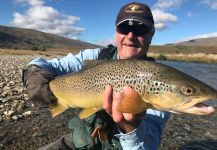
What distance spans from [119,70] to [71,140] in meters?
1.81

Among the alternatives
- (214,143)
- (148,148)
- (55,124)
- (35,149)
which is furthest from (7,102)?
(148,148)

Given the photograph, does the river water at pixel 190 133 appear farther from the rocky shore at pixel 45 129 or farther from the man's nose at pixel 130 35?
the man's nose at pixel 130 35

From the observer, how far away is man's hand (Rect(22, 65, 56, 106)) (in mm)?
3281

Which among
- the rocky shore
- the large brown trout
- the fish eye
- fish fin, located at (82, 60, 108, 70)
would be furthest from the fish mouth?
the rocky shore

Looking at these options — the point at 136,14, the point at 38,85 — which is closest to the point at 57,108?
the point at 38,85

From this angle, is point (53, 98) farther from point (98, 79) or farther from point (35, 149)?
point (35, 149)

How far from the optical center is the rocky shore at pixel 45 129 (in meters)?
5.78

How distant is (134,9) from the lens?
381 cm

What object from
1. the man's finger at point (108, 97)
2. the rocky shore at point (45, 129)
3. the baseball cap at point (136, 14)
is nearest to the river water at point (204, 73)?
the rocky shore at point (45, 129)

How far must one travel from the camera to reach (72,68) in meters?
4.04

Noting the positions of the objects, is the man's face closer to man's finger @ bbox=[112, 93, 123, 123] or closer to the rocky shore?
man's finger @ bbox=[112, 93, 123, 123]

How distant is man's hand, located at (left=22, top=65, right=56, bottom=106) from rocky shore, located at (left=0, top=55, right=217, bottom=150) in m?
2.36

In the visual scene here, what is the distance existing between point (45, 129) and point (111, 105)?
3799mm

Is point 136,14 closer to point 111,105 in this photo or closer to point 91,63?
point 91,63
